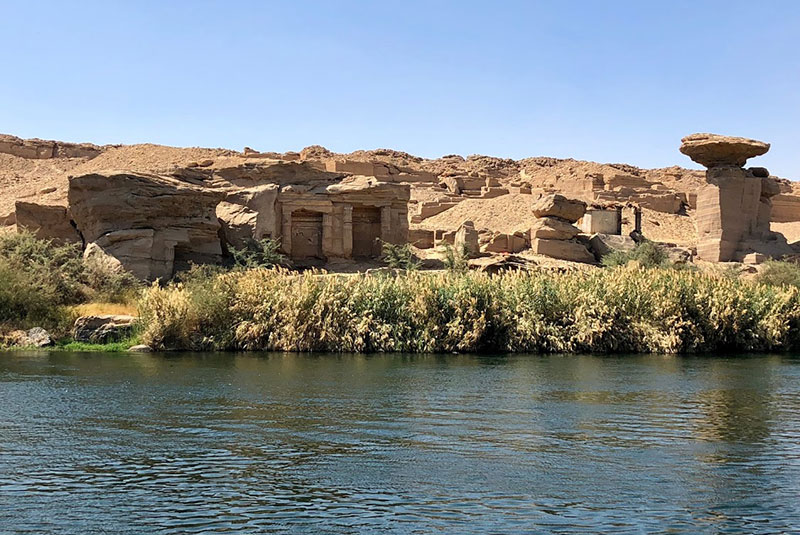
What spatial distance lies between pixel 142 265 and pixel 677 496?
21439 millimetres

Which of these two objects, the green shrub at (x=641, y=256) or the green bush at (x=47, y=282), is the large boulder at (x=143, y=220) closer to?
the green bush at (x=47, y=282)

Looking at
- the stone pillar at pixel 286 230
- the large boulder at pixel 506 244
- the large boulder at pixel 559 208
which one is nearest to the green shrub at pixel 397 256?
the stone pillar at pixel 286 230

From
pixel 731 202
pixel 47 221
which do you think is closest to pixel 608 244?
pixel 731 202

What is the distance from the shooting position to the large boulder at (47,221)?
29.6 meters

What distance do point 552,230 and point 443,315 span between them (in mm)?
14284

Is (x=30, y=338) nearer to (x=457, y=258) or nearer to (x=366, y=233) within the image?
(x=457, y=258)

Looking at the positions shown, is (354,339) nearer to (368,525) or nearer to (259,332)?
(259,332)

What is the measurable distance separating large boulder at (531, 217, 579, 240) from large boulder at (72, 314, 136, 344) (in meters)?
17.2

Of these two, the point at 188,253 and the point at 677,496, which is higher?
the point at 188,253

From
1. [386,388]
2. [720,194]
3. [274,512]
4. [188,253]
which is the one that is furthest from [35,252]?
[720,194]

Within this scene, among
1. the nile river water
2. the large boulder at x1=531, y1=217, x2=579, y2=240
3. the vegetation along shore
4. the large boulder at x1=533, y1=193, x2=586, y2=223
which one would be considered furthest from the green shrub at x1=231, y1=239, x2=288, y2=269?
the nile river water

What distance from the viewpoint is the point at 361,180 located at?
111ft

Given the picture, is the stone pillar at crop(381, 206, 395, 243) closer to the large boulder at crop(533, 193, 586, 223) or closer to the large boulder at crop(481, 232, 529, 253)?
the large boulder at crop(481, 232, 529, 253)

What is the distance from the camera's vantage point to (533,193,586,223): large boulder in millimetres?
36375
